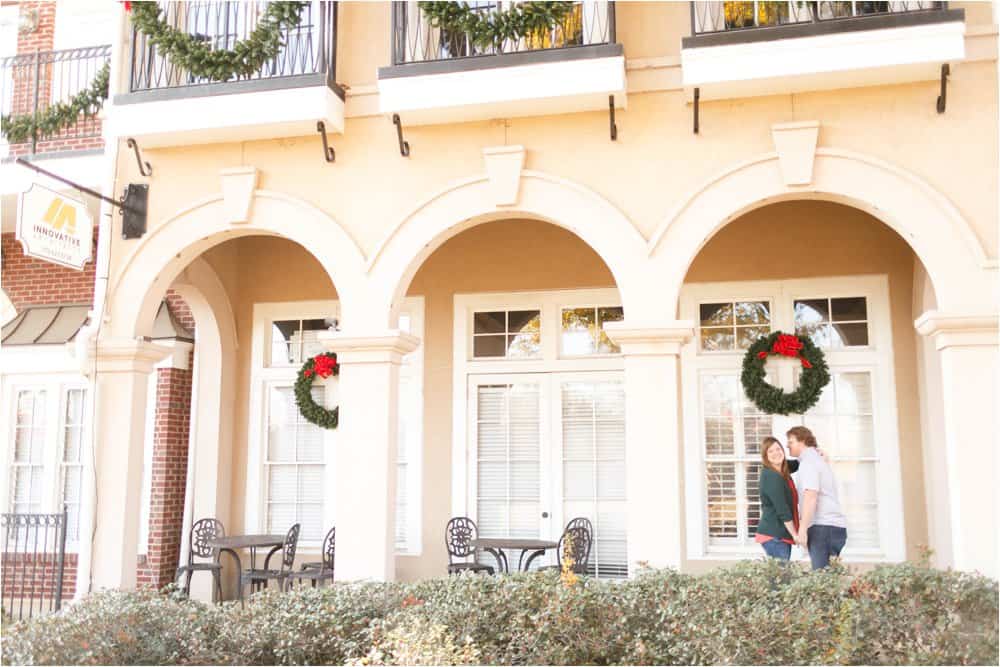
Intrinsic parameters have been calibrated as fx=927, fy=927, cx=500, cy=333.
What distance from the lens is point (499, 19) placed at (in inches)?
291

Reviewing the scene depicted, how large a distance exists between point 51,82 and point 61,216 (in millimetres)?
4043

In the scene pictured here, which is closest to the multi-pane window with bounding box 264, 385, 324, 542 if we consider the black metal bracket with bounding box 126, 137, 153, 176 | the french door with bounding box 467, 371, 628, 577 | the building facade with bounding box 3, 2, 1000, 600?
the building facade with bounding box 3, 2, 1000, 600

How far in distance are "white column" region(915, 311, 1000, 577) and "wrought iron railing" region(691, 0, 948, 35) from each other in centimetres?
240

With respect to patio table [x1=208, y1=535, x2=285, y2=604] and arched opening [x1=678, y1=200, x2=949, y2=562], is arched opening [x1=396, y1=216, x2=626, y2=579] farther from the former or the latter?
patio table [x1=208, y1=535, x2=285, y2=604]

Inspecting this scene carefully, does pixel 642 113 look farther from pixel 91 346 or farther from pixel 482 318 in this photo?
pixel 91 346

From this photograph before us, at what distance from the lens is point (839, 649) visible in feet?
16.9

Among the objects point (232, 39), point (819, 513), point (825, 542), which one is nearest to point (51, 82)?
point (232, 39)

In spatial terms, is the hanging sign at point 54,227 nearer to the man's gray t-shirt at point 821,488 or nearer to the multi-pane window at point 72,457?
the multi-pane window at point 72,457

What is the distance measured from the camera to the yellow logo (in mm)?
7522

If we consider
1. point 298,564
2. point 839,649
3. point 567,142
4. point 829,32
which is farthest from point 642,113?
point 298,564

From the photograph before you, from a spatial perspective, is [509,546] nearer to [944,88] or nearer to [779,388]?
[779,388]

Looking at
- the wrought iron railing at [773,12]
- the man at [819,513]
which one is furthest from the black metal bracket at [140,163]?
the man at [819,513]

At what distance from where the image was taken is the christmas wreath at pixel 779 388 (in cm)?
875

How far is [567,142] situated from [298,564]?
18.1 feet
